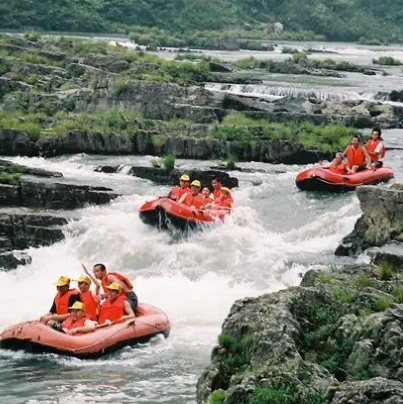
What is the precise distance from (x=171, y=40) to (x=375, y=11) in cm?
3880

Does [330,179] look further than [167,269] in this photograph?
Yes

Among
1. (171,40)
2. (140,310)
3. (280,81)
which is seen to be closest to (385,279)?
(140,310)

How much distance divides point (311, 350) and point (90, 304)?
6.78m

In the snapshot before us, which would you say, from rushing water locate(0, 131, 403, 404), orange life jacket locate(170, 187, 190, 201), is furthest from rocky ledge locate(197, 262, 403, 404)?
orange life jacket locate(170, 187, 190, 201)

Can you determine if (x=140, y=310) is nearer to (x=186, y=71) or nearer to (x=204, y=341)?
(x=204, y=341)

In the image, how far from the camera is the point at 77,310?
15.6 metres

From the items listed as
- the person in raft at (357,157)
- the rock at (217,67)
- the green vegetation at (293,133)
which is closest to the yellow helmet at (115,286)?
the person in raft at (357,157)

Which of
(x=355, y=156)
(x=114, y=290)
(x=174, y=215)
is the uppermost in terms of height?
(x=355, y=156)

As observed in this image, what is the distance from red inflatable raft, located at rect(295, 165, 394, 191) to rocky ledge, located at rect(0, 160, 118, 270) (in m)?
4.65

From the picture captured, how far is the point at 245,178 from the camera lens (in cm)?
2659

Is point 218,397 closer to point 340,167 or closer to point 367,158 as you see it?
point 340,167

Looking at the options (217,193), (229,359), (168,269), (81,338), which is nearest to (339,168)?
(217,193)

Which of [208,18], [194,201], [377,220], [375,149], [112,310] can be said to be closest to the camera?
[112,310]

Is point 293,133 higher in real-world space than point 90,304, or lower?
higher
